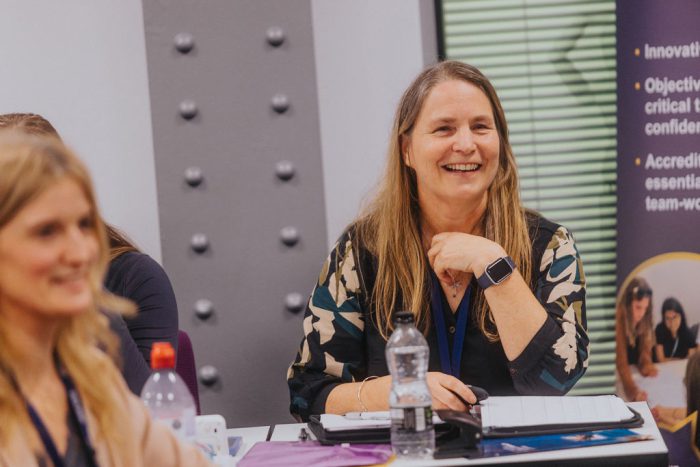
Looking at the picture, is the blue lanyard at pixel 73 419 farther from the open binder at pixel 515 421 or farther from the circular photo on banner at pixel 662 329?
the circular photo on banner at pixel 662 329

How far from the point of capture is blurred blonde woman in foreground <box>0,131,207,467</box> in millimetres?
1068

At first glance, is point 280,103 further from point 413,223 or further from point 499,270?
point 499,270

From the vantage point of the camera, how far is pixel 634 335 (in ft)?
10.9

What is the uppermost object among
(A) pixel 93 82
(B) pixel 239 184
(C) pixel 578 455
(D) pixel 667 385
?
(A) pixel 93 82

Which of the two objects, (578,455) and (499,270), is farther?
(499,270)

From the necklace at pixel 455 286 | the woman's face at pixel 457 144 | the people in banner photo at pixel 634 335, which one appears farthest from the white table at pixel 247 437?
the people in banner photo at pixel 634 335

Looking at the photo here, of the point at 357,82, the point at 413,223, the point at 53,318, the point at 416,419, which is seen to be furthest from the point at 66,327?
the point at 357,82

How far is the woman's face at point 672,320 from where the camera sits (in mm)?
3311

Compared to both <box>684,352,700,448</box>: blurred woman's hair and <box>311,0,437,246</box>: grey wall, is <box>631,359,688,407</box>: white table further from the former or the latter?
<box>311,0,437,246</box>: grey wall

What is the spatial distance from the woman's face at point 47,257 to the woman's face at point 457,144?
60.5 inches

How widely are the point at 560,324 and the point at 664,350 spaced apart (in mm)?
1086

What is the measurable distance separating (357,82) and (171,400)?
5.65 feet

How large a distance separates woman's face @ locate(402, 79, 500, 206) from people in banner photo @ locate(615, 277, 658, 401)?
1.04 metres

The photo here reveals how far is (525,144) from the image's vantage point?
3600 millimetres
